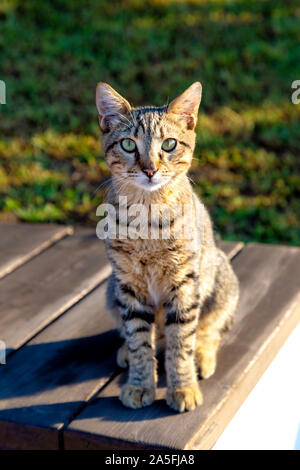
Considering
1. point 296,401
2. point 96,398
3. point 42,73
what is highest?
point 42,73

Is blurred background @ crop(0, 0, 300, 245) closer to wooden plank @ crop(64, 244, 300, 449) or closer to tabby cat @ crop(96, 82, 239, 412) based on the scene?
wooden plank @ crop(64, 244, 300, 449)

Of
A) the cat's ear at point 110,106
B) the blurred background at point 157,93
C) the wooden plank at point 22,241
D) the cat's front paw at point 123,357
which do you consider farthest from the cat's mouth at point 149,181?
the blurred background at point 157,93

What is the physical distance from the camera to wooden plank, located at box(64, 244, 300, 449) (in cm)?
198

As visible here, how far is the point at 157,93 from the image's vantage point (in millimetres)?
5883

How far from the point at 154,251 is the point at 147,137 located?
1.31ft

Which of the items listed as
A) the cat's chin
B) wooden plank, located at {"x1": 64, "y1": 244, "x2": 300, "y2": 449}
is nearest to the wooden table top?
wooden plank, located at {"x1": 64, "y1": 244, "x2": 300, "y2": 449}

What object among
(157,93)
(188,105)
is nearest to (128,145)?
(188,105)

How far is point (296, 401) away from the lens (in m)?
2.48

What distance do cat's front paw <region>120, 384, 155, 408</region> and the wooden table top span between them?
0.08 ft

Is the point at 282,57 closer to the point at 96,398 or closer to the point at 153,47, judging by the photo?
the point at 153,47

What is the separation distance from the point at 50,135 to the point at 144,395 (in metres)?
3.69

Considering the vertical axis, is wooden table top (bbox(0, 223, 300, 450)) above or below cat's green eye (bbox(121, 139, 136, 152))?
below

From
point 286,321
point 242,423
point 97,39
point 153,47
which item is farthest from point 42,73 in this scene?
point 242,423
